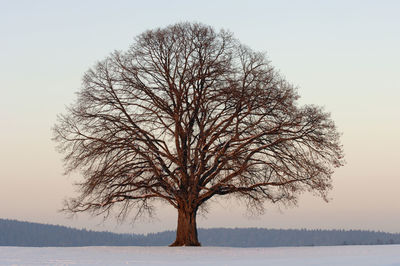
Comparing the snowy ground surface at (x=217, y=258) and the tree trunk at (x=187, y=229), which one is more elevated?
the tree trunk at (x=187, y=229)

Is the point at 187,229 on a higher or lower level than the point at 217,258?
higher

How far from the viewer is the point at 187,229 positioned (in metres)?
32.3

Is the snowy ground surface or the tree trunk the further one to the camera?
the tree trunk

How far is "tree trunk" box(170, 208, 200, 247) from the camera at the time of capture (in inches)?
1268

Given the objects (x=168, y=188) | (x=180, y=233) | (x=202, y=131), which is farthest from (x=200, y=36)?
(x=180, y=233)

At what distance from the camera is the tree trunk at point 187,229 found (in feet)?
106

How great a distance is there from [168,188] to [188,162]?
1.75m

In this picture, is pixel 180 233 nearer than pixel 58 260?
No

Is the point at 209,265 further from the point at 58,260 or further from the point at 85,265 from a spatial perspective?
the point at 58,260

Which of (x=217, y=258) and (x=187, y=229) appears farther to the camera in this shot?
(x=187, y=229)

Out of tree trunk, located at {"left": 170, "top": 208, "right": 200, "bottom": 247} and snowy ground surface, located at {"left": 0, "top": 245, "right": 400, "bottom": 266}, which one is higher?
tree trunk, located at {"left": 170, "top": 208, "right": 200, "bottom": 247}

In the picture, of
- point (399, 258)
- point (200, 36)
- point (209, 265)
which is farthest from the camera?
point (200, 36)

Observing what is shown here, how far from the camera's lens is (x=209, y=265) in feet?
66.1

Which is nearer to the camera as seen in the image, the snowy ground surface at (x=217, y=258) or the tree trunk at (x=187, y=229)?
the snowy ground surface at (x=217, y=258)
